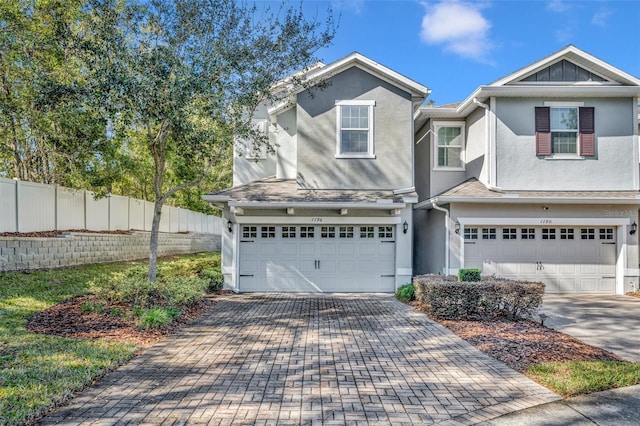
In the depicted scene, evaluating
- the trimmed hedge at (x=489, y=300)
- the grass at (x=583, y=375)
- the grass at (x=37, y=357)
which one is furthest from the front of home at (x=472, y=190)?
the grass at (x=583, y=375)

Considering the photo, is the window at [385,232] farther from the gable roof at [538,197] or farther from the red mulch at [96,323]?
the red mulch at [96,323]

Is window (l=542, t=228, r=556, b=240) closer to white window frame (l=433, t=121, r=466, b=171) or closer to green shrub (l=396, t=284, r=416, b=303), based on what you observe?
white window frame (l=433, t=121, r=466, b=171)

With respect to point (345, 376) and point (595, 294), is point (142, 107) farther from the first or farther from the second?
point (595, 294)

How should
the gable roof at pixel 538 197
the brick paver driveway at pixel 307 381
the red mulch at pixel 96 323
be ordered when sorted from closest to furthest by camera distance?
1. the brick paver driveway at pixel 307 381
2. the red mulch at pixel 96 323
3. the gable roof at pixel 538 197

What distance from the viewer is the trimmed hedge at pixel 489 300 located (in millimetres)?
8594

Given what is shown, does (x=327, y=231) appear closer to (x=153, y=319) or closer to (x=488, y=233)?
(x=488, y=233)

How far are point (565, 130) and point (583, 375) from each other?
9742 mm

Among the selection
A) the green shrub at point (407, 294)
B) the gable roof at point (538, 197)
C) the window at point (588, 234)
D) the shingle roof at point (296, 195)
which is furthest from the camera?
the window at point (588, 234)

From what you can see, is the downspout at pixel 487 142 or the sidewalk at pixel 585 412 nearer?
the sidewalk at pixel 585 412

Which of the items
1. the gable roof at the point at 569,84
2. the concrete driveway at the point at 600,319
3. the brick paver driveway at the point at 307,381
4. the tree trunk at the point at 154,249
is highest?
the gable roof at the point at 569,84

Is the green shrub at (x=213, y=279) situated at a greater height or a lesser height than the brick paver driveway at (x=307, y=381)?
greater

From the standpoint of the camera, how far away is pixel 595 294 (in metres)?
12.3

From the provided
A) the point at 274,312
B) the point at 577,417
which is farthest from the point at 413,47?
the point at 577,417

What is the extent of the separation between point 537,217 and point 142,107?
37.3ft
